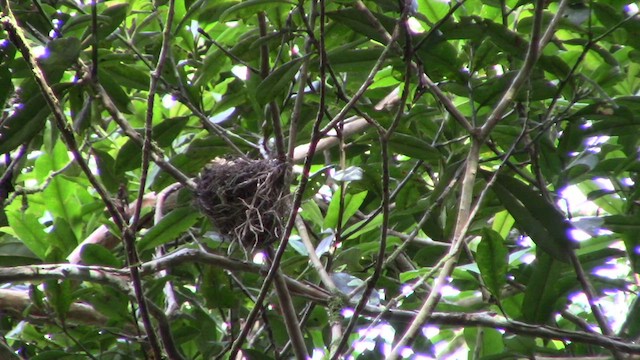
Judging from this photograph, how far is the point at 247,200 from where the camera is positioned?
1.57m

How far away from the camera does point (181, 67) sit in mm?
1783

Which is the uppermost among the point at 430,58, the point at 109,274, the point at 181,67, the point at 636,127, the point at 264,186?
the point at 181,67

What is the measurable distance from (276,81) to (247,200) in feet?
0.79

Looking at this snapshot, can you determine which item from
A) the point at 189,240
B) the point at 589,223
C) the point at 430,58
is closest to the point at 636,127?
the point at 589,223

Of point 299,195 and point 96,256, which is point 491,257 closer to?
point 299,195

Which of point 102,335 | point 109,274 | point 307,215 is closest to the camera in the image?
point 109,274

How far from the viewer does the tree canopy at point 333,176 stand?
1.42 meters

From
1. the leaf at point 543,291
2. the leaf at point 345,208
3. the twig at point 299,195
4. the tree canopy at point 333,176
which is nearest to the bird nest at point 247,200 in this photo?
the tree canopy at point 333,176

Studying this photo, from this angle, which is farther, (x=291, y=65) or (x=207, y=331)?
(x=207, y=331)

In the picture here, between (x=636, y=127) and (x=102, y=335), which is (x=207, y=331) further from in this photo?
(x=636, y=127)

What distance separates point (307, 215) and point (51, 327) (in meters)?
0.66

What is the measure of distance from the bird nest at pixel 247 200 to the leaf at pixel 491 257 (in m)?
0.37

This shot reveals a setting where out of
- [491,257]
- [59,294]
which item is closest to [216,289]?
[59,294]

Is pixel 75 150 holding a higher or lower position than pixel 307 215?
lower
